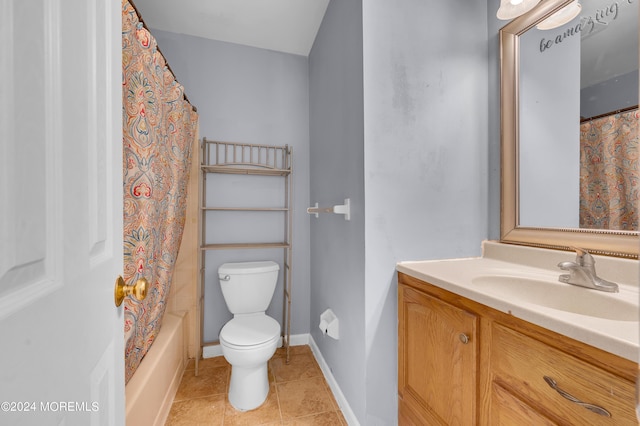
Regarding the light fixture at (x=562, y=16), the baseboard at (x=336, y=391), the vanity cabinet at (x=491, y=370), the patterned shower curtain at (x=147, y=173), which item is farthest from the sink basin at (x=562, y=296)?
the patterned shower curtain at (x=147, y=173)

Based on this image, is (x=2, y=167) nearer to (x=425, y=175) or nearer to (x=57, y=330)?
(x=57, y=330)

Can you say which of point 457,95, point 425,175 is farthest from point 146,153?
point 457,95

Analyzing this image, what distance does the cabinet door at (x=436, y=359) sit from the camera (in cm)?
89

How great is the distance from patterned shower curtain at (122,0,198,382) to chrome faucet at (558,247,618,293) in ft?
5.39

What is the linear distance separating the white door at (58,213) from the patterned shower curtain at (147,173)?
1.58 feet

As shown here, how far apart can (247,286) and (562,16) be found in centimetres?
219

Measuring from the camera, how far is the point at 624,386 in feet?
1.77

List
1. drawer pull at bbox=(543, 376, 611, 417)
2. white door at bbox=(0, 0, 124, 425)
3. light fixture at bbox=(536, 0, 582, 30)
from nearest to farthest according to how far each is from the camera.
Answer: white door at bbox=(0, 0, 124, 425) → drawer pull at bbox=(543, 376, 611, 417) → light fixture at bbox=(536, 0, 582, 30)

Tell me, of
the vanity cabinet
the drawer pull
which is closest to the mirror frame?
the vanity cabinet

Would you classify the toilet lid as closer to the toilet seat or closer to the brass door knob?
the toilet seat

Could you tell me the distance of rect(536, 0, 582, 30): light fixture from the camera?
3.56 feet

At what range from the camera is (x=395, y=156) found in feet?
4.14

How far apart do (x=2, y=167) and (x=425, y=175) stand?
53.1 inches

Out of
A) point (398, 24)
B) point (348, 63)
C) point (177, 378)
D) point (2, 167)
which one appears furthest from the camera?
point (177, 378)
